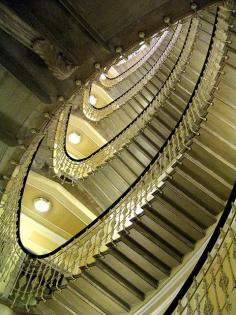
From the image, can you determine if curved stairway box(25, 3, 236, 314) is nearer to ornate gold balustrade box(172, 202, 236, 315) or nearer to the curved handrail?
ornate gold balustrade box(172, 202, 236, 315)

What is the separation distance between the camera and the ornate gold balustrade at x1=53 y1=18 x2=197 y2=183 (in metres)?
11.6

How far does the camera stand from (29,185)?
35.4 feet

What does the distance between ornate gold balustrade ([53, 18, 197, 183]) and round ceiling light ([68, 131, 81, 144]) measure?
7.00ft

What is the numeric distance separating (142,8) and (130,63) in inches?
797

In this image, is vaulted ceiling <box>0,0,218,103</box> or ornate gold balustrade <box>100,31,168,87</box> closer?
vaulted ceiling <box>0,0,218,103</box>

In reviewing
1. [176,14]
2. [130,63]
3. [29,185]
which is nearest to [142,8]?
[176,14]

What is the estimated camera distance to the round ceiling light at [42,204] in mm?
11070

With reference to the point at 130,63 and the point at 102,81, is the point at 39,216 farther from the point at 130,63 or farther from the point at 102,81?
the point at 130,63

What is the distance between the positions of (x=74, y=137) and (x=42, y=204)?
13.2 feet

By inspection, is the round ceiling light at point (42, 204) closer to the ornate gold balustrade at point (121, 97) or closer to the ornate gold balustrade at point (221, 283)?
the ornate gold balustrade at point (121, 97)

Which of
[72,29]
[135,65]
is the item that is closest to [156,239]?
[72,29]

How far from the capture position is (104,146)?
12531 mm

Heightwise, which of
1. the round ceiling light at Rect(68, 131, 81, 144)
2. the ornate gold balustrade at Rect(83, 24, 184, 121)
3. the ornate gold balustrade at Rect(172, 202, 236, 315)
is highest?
the ornate gold balustrade at Rect(83, 24, 184, 121)

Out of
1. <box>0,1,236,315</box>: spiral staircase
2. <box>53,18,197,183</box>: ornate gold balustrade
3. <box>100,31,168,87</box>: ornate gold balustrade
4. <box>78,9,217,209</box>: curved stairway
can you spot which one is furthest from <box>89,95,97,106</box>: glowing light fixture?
<box>0,1,236,315</box>: spiral staircase
